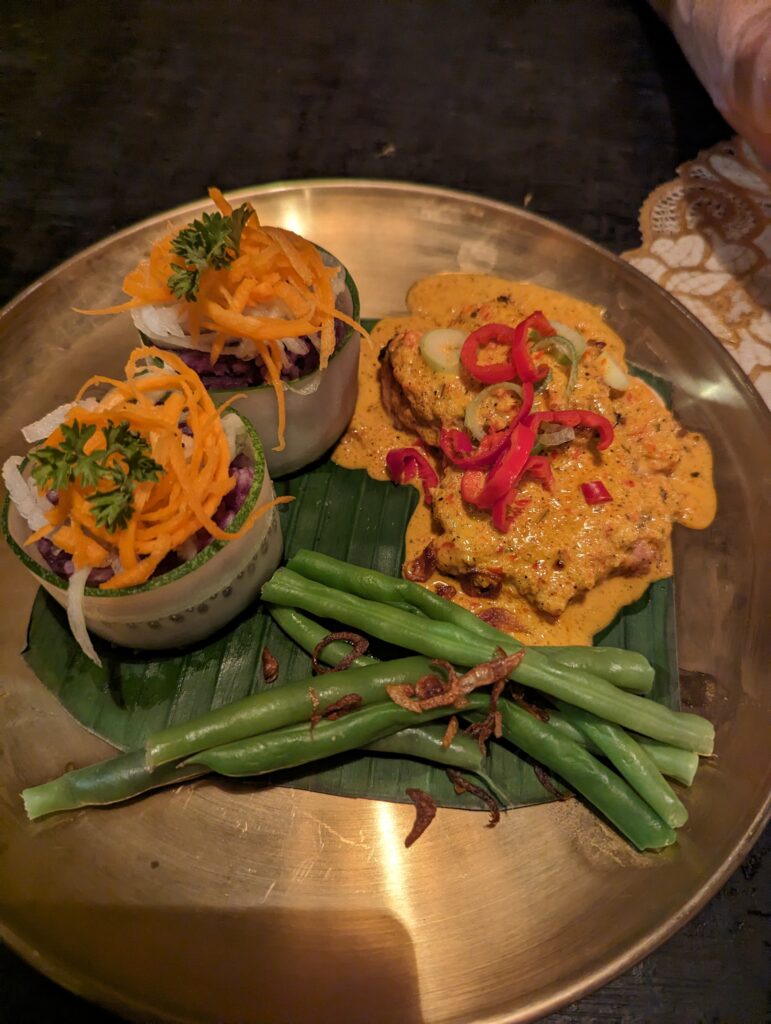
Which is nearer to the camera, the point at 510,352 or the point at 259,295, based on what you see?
the point at 259,295

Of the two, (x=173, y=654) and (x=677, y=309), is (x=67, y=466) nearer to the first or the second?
(x=173, y=654)

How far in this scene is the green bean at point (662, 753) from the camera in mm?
2713

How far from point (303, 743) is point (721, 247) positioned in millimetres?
4697

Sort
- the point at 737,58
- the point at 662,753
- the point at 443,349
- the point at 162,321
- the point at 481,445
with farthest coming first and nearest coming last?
1. the point at 737,58
2. the point at 443,349
3. the point at 481,445
4. the point at 162,321
5. the point at 662,753

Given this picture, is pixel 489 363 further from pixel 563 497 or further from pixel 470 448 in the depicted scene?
pixel 563 497

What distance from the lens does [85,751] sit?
289cm

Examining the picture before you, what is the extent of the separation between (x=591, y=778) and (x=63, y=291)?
13.2 feet

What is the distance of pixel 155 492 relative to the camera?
2479 millimetres

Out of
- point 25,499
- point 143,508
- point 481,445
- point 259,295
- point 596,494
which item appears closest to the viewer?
point 143,508

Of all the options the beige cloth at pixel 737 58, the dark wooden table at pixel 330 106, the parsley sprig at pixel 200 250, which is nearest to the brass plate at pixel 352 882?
the parsley sprig at pixel 200 250

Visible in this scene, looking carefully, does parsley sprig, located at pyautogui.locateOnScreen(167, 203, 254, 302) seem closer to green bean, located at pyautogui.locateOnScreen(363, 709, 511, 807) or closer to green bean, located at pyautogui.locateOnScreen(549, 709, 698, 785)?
green bean, located at pyautogui.locateOnScreen(363, 709, 511, 807)

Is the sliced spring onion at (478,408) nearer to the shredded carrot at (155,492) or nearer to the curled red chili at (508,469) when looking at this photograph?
the curled red chili at (508,469)

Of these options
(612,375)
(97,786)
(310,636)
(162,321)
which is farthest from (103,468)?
(612,375)

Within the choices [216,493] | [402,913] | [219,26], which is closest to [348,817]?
[402,913]
